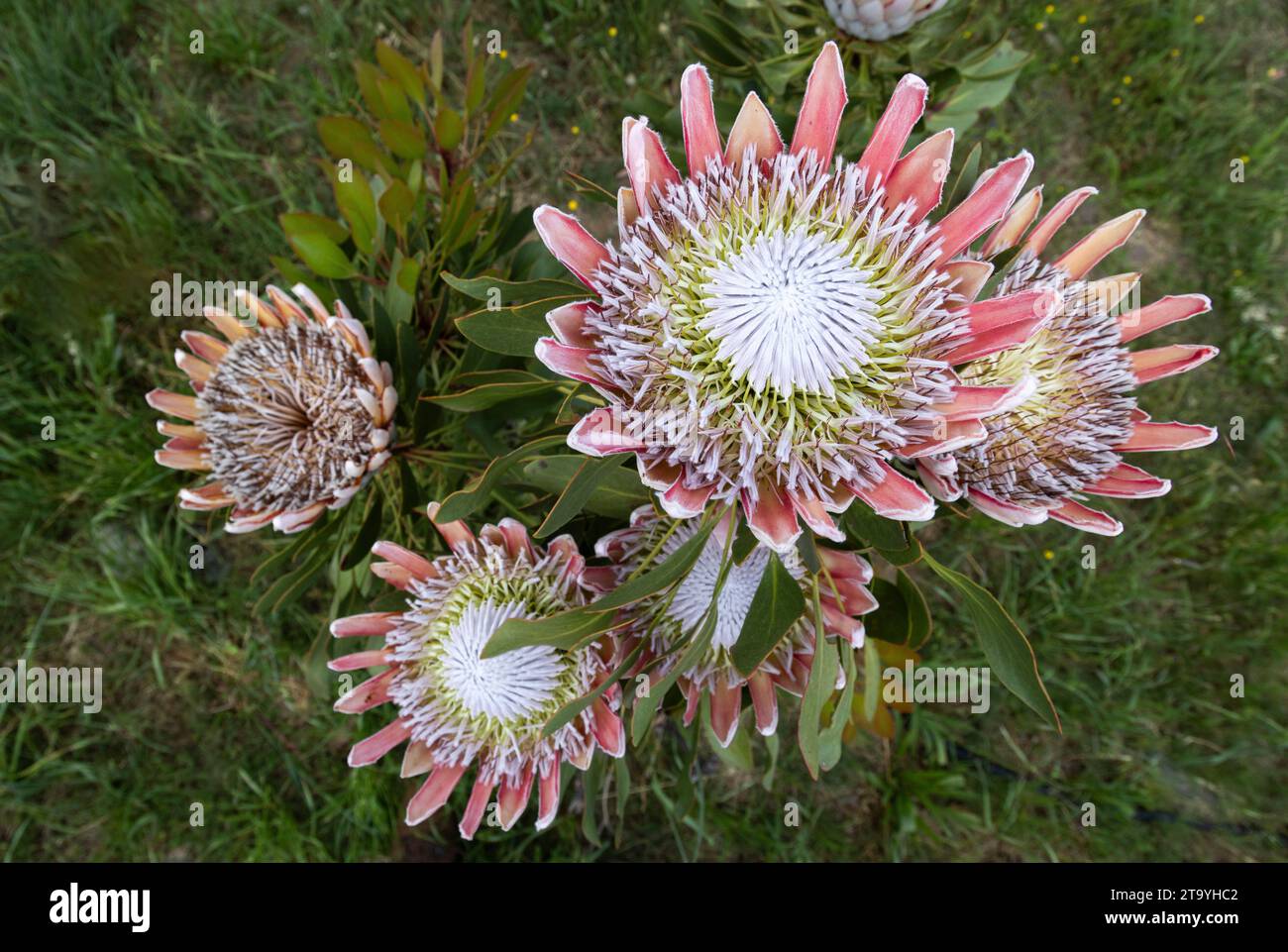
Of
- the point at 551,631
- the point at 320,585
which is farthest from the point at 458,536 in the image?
the point at 320,585

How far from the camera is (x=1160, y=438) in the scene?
3.56 ft

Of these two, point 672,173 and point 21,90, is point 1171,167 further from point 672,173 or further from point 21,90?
point 21,90

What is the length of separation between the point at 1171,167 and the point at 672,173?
2434 mm

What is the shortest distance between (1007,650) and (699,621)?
0.44m

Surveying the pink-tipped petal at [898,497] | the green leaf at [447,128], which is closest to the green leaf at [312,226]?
the green leaf at [447,128]

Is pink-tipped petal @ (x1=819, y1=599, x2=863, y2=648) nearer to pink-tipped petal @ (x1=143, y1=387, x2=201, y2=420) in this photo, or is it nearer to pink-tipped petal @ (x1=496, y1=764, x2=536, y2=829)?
pink-tipped petal @ (x1=496, y1=764, x2=536, y2=829)

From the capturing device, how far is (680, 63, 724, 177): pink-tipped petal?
94cm

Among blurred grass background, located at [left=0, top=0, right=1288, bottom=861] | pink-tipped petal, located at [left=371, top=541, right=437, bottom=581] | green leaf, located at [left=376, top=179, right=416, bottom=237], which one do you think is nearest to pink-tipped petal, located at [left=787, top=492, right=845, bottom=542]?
pink-tipped petal, located at [left=371, top=541, right=437, bottom=581]

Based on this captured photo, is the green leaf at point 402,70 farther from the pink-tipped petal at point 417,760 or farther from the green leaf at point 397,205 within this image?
the pink-tipped petal at point 417,760

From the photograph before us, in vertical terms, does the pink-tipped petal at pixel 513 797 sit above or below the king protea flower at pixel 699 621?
below

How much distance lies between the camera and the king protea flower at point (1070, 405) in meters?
1.05

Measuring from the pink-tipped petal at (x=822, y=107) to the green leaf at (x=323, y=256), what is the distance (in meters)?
0.91

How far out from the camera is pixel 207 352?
4.91 feet
